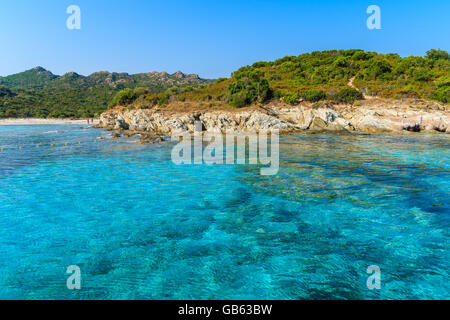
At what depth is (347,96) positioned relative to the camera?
151 feet

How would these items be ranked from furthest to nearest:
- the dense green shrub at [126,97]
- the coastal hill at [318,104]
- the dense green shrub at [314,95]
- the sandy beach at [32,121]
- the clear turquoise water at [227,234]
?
1. the sandy beach at [32,121]
2. the dense green shrub at [126,97]
3. the dense green shrub at [314,95]
4. the coastal hill at [318,104]
5. the clear turquoise water at [227,234]

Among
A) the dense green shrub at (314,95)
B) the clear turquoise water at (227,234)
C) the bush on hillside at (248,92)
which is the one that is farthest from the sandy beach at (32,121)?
the clear turquoise water at (227,234)

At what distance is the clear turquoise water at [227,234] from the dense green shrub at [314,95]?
103ft

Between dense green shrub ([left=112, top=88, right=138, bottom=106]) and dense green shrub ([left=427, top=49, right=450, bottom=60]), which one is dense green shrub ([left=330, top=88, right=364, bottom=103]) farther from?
dense green shrub ([left=112, top=88, right=138, bottom=106])

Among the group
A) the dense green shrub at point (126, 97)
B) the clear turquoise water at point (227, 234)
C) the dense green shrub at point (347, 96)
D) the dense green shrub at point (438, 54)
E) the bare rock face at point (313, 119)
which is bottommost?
the clear turquoise water at point (227, 234)

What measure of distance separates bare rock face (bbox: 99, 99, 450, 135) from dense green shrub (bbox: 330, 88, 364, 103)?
1673 mm

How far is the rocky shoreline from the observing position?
127 ft

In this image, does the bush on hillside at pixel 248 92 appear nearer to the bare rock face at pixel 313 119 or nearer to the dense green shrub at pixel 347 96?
the bare rock face at pixel 313 119

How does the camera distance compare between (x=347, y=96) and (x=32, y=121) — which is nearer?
(x=347, y=96)

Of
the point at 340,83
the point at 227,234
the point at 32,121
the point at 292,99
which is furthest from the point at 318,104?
the point at 32,121

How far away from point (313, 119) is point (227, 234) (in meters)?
38.5

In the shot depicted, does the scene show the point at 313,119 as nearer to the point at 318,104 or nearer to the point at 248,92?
the point at 318,104

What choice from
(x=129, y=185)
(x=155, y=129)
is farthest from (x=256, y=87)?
(x=129, y=185)

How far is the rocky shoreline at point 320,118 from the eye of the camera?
38656mm
